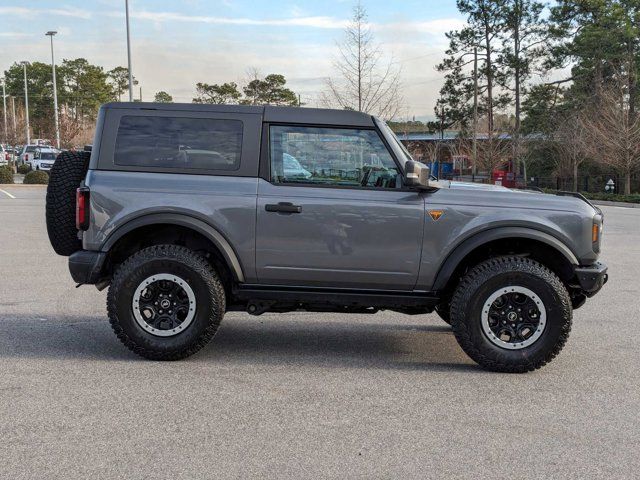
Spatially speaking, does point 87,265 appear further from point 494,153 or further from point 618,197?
point 494,153

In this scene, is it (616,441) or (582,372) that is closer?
(616,441)

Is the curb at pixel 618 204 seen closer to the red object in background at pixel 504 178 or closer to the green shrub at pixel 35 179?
the red object in background at pixel 504 178

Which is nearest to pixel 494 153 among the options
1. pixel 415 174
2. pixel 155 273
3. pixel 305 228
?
pixel 415 174

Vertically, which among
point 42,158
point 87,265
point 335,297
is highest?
point 42,158

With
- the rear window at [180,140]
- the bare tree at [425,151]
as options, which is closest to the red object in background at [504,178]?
the bare tree at [425,151]

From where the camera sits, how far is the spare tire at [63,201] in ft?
19.2

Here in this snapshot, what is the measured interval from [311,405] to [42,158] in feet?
157

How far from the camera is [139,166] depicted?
18.6 ft

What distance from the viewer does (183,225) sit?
18.2ft

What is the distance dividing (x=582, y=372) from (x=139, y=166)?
3834mm

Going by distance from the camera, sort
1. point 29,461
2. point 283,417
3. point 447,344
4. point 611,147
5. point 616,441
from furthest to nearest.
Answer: point 611,147, point 447,344, point 283,417, point 616,441, point 29,461

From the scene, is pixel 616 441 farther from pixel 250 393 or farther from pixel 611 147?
pixel 611 147

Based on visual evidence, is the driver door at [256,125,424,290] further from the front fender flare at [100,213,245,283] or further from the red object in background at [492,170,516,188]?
the red object in background at [492,170,516,188]

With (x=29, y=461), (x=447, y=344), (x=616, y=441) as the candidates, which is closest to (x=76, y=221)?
(x=29, y=461)
